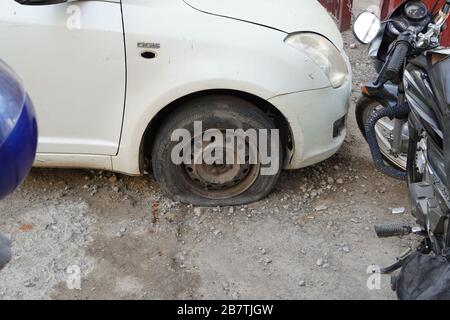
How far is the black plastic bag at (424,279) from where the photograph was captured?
2340mm

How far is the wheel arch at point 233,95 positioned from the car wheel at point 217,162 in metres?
0.04

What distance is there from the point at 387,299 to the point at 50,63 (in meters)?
2.20

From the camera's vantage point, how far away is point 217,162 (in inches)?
139

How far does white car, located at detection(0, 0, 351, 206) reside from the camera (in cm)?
319

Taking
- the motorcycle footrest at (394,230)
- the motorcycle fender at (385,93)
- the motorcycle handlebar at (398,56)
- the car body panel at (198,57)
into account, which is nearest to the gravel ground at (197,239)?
the motorcycle footrest at (394,230)

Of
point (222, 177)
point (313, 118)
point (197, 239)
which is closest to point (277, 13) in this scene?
point (313, 118)

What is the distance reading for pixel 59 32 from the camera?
3.17 meters

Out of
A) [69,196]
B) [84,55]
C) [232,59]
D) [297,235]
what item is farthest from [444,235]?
[69,196]

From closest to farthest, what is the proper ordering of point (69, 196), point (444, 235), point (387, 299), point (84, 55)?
point (444, 235), point (387, 299), point (84, 55), point (69, 196)

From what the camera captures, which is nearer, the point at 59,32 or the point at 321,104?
the point at 59,32

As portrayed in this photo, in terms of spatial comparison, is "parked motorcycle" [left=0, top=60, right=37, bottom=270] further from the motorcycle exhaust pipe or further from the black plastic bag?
the motorcycle exhaust pipe

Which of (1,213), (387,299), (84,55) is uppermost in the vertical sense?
(84,55)

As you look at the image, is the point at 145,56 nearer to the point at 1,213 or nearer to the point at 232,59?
the point at 232,59

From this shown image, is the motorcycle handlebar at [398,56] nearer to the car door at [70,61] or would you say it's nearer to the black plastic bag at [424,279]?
the black plastic bag at [424,279]
